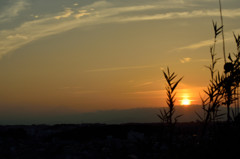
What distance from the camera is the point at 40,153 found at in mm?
5930

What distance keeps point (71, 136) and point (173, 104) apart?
18.6 feet

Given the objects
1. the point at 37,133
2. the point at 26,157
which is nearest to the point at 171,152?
the point at 26,157

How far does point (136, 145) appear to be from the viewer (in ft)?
11.0

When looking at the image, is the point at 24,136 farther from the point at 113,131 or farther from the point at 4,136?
the point at 113,131

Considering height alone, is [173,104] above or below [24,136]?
above

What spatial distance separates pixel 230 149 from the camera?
3910mm

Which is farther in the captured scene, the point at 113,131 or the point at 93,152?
the point at 113,131

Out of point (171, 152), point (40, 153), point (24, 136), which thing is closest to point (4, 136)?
point (24, 136)

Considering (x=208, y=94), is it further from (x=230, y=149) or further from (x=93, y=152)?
(x=93, y=152)

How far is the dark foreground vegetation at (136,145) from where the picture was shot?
12.0 feet

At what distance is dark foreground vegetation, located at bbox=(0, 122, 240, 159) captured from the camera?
12.0ft

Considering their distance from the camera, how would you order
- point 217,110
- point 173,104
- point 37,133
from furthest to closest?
1. point 37,133
2. point 217,110
3. point 173,104

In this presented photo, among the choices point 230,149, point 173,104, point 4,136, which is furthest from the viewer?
point 4,136

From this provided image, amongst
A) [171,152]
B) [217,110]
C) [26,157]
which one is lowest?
[26,157]
